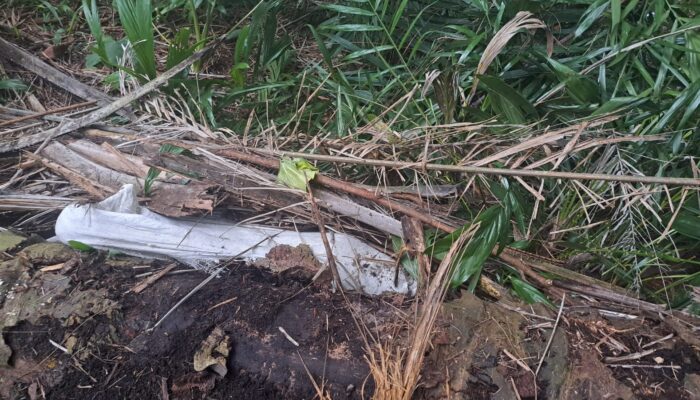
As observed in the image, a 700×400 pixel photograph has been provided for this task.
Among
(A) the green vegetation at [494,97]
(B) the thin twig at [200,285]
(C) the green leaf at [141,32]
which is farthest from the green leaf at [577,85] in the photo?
(C) the green leaf at [141,32]

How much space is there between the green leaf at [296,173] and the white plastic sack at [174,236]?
17cm

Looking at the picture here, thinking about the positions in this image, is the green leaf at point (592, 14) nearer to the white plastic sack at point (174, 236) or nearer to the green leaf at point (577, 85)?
the green leaf at point (577, 85)

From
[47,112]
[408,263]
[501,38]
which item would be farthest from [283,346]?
[47,112]

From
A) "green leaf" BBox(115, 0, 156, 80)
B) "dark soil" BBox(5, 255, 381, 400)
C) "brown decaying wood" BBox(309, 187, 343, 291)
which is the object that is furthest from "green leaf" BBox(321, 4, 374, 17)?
"dark soil" BBox(5, 255, 381, 400)

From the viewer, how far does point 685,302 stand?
5.52 feet

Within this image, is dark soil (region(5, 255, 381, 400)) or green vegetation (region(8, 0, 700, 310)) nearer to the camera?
dark soil (region(5, 255, 381, 400))

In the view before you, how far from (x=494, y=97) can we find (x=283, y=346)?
117cm

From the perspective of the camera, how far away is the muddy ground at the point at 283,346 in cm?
135

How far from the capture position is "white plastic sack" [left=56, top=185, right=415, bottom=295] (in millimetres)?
1764

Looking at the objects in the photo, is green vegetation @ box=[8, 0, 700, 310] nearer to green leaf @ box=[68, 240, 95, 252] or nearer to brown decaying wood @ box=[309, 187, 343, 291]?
brown decaying wood @ box=[309, 187, 343, 291]

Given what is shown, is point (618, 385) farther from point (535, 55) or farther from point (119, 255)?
point (119, 255)

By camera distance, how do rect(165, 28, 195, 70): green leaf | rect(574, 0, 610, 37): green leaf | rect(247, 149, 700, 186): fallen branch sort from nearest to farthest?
rect(247, 149, 700, 186): fallen branch < rect(574, 0, 610, 37): green leaf < rect(165, 28, 195, 70): green leaf

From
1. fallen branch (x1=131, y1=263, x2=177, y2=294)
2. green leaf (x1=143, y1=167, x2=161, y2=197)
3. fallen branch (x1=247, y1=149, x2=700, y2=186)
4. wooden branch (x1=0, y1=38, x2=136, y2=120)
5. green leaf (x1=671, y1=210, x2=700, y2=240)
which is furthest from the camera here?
wooden branch (x1=0, y1=38, x2=136, y2=120)

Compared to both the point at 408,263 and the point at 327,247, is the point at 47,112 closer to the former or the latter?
the point at 327,247
